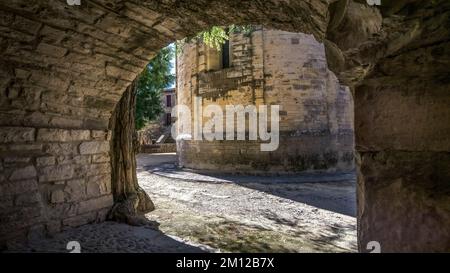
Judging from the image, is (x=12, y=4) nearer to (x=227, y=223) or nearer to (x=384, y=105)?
(x=384, y=105)

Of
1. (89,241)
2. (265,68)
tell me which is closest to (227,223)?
(89,241)

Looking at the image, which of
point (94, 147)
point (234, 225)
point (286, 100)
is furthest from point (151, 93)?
point (234, 225)

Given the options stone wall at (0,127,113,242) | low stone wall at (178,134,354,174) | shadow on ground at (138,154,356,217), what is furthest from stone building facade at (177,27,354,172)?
stone wall at (0,127,113,242)

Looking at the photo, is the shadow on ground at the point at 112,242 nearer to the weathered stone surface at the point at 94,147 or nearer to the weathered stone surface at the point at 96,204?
the weathered stone surface at the point at 96,204

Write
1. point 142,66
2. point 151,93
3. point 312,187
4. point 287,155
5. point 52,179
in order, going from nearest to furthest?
point 52,179 < point 142,66 < point 312,187 < point 287,155 < point 151,93

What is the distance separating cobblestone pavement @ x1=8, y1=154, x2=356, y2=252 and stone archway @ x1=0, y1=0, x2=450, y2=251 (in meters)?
0.73

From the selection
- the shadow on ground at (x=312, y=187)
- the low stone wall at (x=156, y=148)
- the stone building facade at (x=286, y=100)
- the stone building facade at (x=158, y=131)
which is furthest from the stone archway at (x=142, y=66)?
the stone building facade at (x=158, y=131)

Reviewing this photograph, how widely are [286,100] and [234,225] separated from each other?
6.84m

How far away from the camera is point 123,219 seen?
4.32 metres

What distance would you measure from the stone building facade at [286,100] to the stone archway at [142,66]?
6.69 metres

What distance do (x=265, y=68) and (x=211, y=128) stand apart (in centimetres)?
302

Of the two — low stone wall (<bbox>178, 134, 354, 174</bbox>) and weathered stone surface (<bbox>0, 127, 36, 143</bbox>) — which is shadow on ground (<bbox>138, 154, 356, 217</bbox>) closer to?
low stone wall (<bbox>178, 134, 354, 174</bbox>)

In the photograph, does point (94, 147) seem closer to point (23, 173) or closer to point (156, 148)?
point (23, 173)

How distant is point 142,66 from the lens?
4.14 metres
